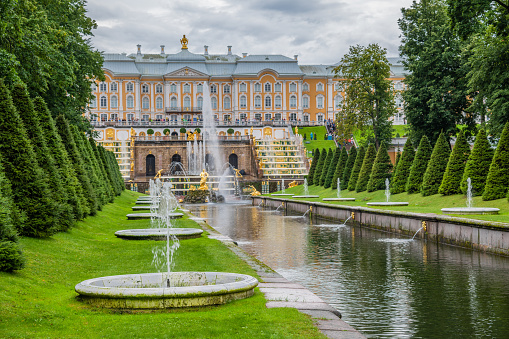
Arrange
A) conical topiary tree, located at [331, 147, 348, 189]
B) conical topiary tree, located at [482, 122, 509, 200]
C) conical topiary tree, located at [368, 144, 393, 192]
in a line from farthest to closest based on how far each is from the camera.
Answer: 1. conical topiary tree, located at [331, 147, 348, 189]
2. conical topiary tree, located at [368, 144, 393, 192]
3. conical topiary tree, located at [482, 122, 509, 200]

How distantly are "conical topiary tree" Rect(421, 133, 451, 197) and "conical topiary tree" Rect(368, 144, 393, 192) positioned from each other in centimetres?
520

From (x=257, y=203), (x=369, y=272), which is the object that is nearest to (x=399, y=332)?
(x=369, y=272)

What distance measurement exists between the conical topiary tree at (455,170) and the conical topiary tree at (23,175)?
1544 cm

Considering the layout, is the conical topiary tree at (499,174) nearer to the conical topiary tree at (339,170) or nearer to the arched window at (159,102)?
the conical topiary tree at (339,170)

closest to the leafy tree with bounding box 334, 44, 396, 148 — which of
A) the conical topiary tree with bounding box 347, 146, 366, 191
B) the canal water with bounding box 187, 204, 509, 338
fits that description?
the conical topiary tree with bounding box 347, 146, 366, 191

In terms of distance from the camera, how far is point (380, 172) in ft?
95.0

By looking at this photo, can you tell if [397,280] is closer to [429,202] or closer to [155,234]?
[155,234]

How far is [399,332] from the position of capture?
20.6 ft

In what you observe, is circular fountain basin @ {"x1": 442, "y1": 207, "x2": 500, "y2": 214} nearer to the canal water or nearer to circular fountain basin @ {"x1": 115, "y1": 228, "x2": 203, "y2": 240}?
the canal water

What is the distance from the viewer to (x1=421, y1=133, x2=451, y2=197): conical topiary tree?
22969 mm

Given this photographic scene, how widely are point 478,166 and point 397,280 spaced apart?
11.9 metres

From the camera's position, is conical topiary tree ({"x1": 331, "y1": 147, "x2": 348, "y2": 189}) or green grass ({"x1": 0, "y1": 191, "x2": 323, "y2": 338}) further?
conical topiary tree ({"x1": 331, "y1": 147, "x2": 348, "y2": 189})

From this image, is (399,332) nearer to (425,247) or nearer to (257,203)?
(425,247)

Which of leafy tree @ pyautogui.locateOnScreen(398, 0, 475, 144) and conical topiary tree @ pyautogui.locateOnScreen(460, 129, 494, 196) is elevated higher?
leafy tree @ pyautogui.locateOnScreen(398, 0, 475, 144)
